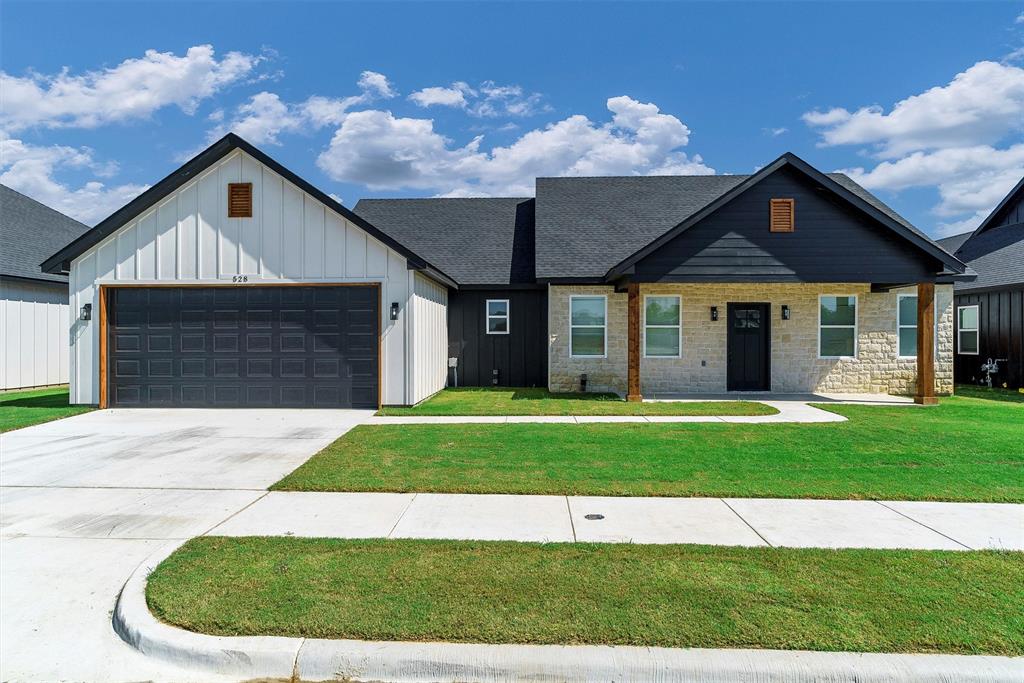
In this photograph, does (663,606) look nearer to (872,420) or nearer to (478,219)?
(872,420)

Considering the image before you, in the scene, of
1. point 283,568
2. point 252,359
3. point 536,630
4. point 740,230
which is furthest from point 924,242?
point 252,359

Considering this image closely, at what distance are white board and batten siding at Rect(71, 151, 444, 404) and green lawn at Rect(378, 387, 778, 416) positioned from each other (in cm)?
109

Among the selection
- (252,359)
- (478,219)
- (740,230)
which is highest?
(478,219)

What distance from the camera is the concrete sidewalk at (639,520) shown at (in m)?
4.83

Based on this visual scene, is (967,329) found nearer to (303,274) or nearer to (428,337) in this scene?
(428,337)

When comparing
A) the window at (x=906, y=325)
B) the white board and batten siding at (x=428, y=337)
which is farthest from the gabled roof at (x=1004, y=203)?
the white board and batten siding at (x=428, y=337)

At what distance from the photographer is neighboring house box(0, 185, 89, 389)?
1566 cm

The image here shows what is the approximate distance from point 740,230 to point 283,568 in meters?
11.7

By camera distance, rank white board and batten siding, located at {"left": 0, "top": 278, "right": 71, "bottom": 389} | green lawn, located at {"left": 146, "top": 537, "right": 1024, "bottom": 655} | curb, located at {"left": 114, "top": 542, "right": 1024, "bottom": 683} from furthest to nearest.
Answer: white board and batten siding, located at {"left": 0, "top": 278, "right": 71, "bottom": 389} → green lawn, located at {"left": 146, "top": 537, "right": 1024, "bottom": 655} → curb, located at {"left": 114, "top": 542, "right": 1024, "bottom": 683}

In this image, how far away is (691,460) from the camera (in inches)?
298

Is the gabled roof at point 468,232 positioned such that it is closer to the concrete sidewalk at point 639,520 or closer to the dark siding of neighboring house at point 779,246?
the dark siding of neighboring house at point 779,246

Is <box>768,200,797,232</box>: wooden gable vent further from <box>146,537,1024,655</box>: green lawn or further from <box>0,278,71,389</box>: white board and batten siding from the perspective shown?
<box>0,278,71,389</box>: white board and batten siding

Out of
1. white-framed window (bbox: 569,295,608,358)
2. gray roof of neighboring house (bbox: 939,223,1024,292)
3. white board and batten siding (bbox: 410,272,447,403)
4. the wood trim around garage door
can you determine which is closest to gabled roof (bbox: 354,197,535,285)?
white board and batten siding (bbox: 410,272,447,403)

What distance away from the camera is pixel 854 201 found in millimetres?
12258
